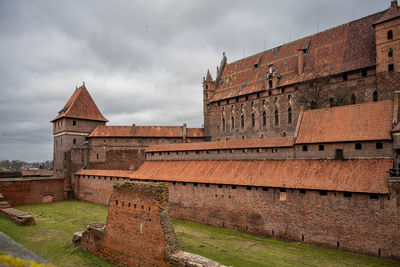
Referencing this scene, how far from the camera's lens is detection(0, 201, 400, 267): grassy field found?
14.0m

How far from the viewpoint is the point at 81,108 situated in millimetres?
40031

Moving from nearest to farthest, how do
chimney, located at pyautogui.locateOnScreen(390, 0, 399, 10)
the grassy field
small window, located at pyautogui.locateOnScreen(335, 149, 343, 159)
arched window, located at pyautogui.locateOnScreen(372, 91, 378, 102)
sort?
1. the grassy field
2. small window, located at pyautogui.locateOnScreen(335, 149, 343, 159)
3. arched window, located at pyautogui.locateOnScreen(372, 91, 378, 102)
4. chimney, located at pyautogui.locateOnScreen(390, 0, 399, 10)

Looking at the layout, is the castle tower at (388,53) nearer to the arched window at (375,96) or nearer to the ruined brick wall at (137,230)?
the arched window at (375,96)

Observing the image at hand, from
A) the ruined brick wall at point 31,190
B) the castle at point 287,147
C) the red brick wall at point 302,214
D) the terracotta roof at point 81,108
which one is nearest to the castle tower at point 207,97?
the castle at point 287,147

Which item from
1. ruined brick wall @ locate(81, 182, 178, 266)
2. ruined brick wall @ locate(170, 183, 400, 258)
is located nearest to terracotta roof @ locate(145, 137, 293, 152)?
ruined brick wall @ locate(170, 183, 400, 258)

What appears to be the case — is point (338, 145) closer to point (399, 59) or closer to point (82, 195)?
point (399, 59)

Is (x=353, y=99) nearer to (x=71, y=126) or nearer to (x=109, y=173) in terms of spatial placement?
(x=109, y=173)

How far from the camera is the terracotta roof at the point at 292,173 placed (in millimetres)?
15945

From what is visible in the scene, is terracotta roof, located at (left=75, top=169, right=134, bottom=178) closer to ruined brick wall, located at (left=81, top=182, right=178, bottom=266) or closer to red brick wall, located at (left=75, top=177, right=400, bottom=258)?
red brick wall, located at (left=75, top=177, right=400, bottom=258)

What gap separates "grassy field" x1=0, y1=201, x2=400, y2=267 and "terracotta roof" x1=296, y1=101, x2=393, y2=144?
7.20m

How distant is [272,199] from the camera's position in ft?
61.4

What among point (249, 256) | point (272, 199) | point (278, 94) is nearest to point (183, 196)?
point (272, 199)

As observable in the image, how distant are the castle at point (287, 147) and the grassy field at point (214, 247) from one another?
1062mm

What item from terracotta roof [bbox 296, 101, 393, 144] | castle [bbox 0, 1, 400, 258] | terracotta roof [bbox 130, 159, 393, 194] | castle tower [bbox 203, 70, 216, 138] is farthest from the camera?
castle tower [bbox 203, 70, 216, 138]
